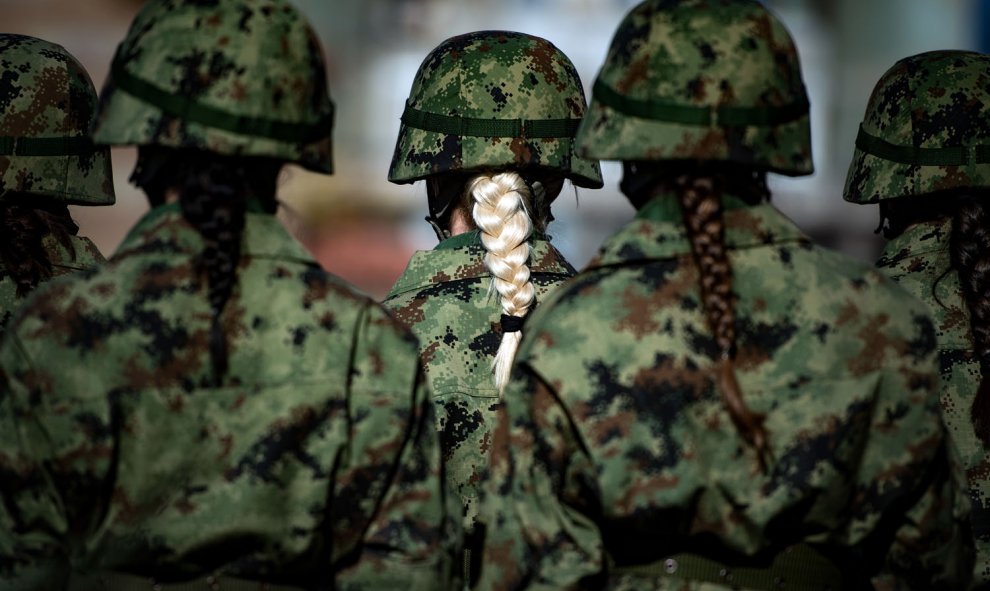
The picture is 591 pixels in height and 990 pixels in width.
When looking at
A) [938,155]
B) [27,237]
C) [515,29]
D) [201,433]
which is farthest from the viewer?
[515,29]

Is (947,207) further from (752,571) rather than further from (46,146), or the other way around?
(46,146)

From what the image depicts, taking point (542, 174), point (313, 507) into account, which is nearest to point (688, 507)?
point (313, 507)

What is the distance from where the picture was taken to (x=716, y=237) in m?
3.24

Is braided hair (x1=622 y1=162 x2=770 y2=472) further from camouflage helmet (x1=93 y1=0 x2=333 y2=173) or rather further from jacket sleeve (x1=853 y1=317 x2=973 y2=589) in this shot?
camouflage helmet (x1=93 y1=0 x2=333 y2=173)

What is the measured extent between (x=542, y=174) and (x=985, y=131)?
1.45 m

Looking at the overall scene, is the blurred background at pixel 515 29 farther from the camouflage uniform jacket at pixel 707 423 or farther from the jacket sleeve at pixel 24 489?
the camouflage uniform jacket at pixel 707 423

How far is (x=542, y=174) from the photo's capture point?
15.8ft

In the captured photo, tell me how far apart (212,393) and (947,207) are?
2.74 m

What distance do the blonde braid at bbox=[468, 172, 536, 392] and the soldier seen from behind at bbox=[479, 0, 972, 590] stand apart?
968mm

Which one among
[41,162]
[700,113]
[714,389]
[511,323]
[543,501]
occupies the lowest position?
[543,501]

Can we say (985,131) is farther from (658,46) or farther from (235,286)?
(235,286)

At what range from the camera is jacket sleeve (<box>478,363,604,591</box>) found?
10.4 ft

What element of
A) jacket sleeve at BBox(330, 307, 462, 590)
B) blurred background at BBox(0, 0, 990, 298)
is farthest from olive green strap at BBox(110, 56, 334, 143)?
blurred background at BBox(0, 0, 990, 298)

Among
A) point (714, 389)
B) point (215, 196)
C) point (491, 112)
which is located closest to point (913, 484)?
point (714, 389)
